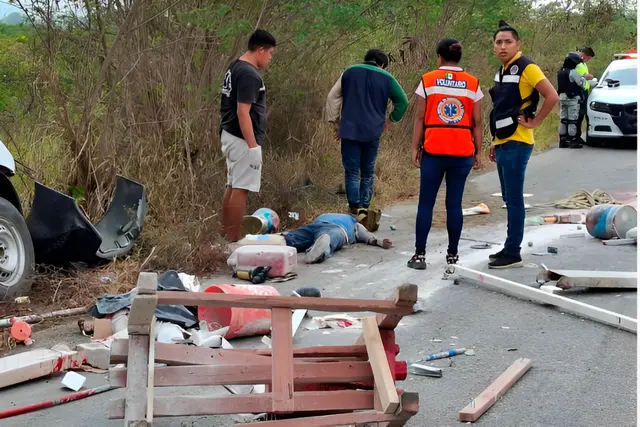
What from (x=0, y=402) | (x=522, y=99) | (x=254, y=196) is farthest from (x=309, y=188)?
(x=0, y=402)

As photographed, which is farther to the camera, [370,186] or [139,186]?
[370,186]

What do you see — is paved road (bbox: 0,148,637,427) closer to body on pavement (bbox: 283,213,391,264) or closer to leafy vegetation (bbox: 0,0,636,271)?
body on pavement (bbox: 283,213,391,264)

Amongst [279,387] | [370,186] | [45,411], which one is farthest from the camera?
[370,186]

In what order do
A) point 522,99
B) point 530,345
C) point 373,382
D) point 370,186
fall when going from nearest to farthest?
1. point 373,382
2. point 530,345
3. point 522,99
4. point 370,186

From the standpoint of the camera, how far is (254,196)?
10.0 m

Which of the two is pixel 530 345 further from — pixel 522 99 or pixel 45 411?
pixel 45 411

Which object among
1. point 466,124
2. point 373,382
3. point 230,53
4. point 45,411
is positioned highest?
point 230,53

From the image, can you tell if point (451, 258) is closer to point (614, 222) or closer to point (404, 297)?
point (614, 222)

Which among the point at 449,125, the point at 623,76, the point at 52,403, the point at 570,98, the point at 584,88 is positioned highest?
the point at 623,76

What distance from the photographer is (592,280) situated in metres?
6.56

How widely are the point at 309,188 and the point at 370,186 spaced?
4.42 feet

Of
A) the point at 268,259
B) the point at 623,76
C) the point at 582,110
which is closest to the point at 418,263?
the point at 268,259

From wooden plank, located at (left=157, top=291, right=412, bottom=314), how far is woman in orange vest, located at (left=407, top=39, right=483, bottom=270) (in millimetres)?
3610

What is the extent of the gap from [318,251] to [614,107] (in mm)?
11666
